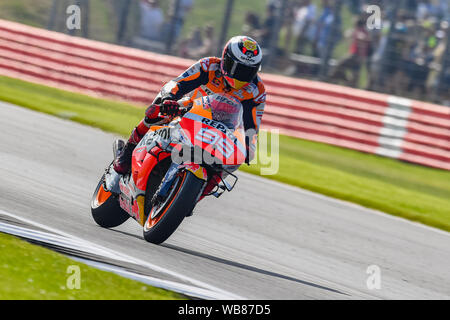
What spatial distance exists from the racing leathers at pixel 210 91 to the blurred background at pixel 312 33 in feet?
25.8

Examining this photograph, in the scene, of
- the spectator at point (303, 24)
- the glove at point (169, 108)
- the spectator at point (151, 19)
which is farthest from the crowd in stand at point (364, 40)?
the glove at point (169, 108)

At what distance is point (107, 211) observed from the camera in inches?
254

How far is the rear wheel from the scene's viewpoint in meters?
6.41

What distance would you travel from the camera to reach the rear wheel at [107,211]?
21.0ft

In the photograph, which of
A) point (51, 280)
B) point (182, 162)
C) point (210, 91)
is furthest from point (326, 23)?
point (51, 280)

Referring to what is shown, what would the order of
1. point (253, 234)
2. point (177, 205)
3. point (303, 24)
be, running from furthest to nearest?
point (303, 24), point (253, 234), point (177, 205)

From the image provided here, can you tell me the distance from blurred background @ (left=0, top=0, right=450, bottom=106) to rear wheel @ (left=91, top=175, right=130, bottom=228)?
802cm

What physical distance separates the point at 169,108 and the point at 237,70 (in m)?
0.55

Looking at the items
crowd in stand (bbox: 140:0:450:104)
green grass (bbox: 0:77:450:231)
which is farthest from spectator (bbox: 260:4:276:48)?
green grass (bbox: 0:77:450:231)

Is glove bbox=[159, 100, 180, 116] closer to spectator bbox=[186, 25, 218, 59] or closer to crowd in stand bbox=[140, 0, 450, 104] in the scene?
crowd in stand bbox=[140, 0, 450, 104]

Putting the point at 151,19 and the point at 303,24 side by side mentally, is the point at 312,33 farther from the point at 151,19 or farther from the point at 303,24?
the point at 151,19

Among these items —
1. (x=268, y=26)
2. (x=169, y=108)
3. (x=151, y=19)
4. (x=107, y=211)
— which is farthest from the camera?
(x=151, y=19)

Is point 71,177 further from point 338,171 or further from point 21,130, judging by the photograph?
point 338,171

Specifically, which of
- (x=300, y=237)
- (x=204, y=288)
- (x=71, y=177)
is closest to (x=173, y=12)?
(x=71, y=177)
